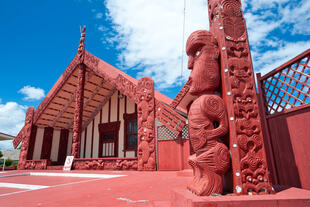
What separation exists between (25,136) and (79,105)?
460cm

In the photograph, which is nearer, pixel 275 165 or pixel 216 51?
pixel 216 51

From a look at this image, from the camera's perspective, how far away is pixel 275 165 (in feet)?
8.77

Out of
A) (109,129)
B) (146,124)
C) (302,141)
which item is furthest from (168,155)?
(109,129)

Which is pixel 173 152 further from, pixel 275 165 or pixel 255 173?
pixel 255 173

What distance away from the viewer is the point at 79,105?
9.18 m

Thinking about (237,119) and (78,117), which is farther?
(78,117)

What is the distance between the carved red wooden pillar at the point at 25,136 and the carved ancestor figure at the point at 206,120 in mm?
11433

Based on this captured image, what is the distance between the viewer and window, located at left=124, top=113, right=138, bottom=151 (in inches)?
418

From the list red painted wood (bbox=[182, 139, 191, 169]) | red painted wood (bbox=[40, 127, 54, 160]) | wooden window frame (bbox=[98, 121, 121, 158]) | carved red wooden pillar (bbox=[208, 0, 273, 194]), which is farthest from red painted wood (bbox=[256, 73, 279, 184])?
red painted wood (bbox=[40, 127, 54, 160])

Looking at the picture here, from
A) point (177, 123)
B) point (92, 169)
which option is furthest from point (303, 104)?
point (92, 169)

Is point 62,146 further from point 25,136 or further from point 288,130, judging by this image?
point 288,130

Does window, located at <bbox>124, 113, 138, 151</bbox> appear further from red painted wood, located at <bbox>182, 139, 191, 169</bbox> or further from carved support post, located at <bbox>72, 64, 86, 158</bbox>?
red painted wood, located at <bbox>182, 139, 191, 169</bbox>

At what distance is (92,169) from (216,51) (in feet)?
23.8

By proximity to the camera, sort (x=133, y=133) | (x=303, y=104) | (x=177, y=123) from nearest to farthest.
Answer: (x=303, y=104) < (x=177, y=123) < (x=133, y=133)
